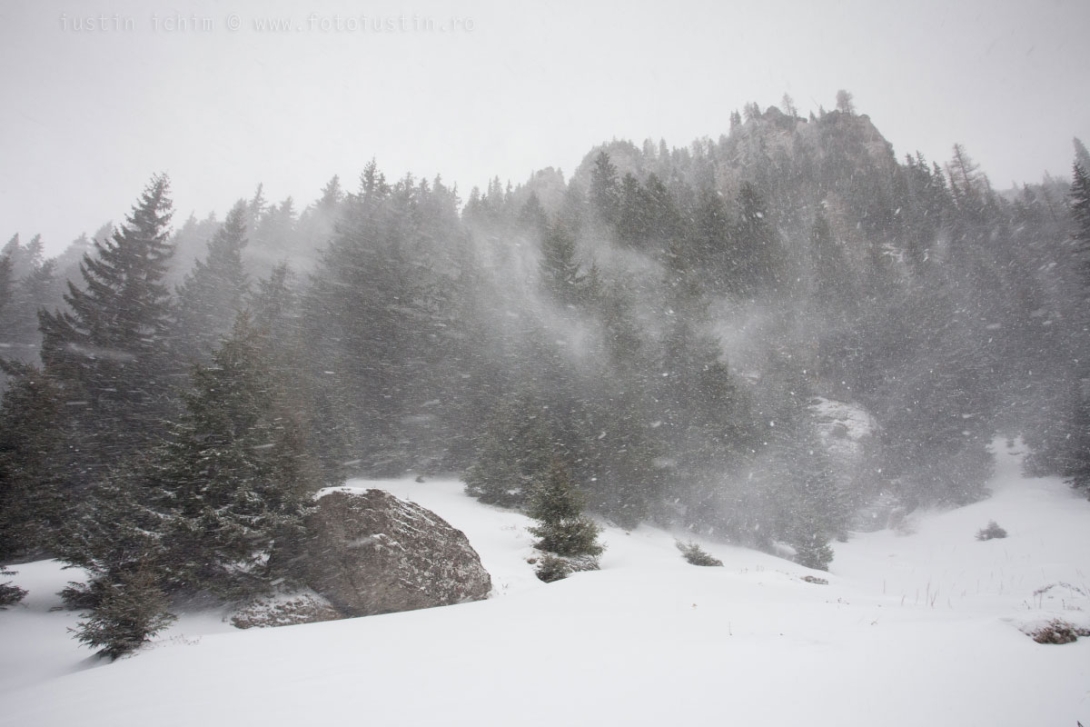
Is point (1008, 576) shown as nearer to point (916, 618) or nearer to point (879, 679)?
point (916, 618)

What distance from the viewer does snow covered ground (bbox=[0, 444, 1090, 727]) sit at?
10.9 ft

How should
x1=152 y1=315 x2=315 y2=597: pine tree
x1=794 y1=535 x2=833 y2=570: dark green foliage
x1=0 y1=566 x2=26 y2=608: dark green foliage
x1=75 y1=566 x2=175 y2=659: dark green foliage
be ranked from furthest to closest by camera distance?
1. x1=794 y1=535 x2=833 y2=570: dark green foliage
2. x1=0 y1=566 x2=26 y2=608: dark green foliage
3. x1=152 y1=315 x2=315 y2=597: pine tree
4. x1=75 y1=566 x2=175 y2=659: dark green foliage

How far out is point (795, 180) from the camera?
53.7 metres

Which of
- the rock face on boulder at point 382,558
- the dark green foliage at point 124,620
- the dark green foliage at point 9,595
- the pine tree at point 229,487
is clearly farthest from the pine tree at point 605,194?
the dark green foliage at point 9,595

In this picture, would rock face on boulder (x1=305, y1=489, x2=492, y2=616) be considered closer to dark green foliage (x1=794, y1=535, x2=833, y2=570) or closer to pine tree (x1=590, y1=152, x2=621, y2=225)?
dark green foliage (x1=794, y1=535, x2=833, y2=570)

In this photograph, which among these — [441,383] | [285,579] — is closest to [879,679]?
[285,579]

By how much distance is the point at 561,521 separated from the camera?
13289mm

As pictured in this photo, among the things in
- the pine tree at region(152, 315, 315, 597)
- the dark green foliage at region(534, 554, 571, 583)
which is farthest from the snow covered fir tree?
the dark green foliage at region(534, 554, 571, 583)

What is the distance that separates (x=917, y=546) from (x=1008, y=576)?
908cm

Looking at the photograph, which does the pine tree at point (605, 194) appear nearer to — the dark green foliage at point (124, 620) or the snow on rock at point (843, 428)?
the snow on rock at point (843, 428)

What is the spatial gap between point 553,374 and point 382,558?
1750 cm

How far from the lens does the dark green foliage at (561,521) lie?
12812 millimetres

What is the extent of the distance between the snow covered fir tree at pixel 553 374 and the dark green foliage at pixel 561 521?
0.09 m

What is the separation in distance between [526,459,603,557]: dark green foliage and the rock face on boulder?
325 cm
